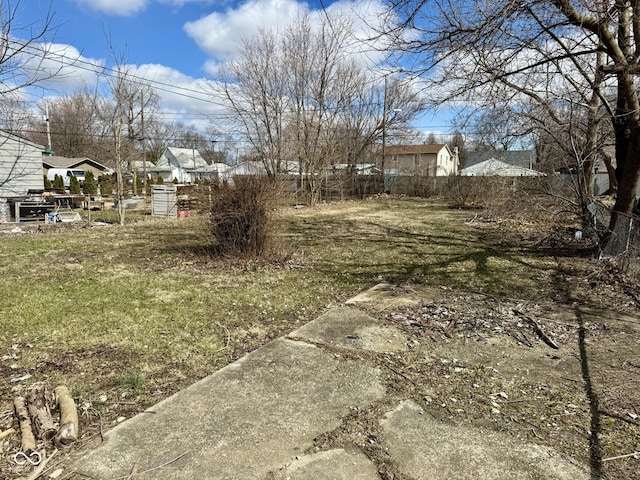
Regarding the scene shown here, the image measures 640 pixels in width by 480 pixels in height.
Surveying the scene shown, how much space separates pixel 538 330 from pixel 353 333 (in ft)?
5.85

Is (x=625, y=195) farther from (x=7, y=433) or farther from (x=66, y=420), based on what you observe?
(x=7, y=433)

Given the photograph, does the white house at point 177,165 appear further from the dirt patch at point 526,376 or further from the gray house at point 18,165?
the dirt patch at point 526,376

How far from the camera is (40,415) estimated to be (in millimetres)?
2357

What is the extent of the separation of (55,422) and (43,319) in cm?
208

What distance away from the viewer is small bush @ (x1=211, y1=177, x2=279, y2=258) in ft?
21.1

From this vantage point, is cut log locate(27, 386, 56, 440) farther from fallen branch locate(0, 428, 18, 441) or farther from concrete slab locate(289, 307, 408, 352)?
concrete slab locate(289, 307, 408, 352)

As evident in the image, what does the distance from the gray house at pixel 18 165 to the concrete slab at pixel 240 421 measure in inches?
624

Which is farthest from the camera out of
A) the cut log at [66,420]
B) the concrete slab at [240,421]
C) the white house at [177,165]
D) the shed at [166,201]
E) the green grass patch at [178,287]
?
the white house at [177,165]

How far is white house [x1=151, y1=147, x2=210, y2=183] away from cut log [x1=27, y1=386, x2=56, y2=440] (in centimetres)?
4896

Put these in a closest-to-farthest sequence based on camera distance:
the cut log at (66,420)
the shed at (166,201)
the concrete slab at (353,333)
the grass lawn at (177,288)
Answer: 1. the cut log at (66,420)
2. the grass lawn at (177,288)
3. the concrete slab at (353,333)
4. the shed at (166,201)

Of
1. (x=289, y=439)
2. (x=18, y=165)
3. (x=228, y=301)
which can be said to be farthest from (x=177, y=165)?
(x=289, y=439)

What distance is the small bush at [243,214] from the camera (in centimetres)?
642

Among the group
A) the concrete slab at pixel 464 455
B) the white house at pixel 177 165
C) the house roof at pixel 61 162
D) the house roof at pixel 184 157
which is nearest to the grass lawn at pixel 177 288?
the concrete slab at pixel 464 455

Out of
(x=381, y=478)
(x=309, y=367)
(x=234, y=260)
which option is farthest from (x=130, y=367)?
(x=234, y=260)
